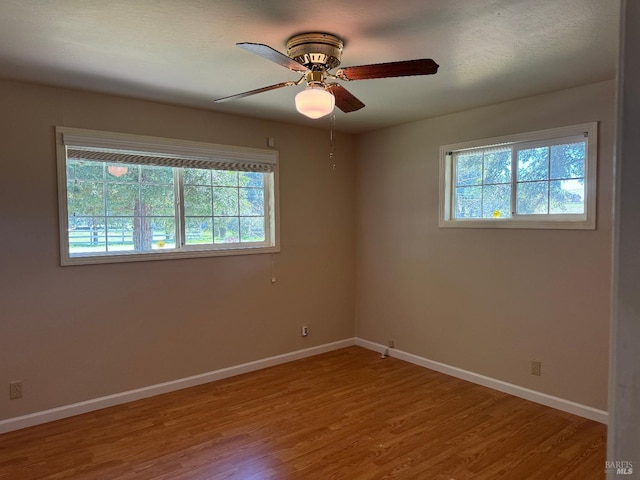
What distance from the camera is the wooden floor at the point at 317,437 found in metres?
2.49

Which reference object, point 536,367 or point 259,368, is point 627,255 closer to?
point 536,367

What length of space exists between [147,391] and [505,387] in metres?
3.06

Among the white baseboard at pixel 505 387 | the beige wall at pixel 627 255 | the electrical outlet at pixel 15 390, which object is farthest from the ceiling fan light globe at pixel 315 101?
the electrical outlet at pixel 15 390

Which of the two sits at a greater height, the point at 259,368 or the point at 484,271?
the point at 484,271

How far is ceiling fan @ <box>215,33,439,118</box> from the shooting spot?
2008 mm

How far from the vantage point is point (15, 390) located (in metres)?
2.99

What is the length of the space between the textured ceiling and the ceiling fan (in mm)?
76

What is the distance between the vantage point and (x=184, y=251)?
12.2ft

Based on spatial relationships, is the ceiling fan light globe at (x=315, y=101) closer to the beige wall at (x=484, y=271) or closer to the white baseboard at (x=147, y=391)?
the beige wall at (x=484, y=271)

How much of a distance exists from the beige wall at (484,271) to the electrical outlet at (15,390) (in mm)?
3291

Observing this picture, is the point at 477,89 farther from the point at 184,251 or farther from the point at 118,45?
the point at 184,251

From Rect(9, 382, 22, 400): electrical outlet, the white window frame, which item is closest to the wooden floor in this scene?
Rect(9, 382, 22, 400): electrical outlet

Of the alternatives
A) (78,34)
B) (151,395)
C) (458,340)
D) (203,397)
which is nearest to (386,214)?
(458,340)

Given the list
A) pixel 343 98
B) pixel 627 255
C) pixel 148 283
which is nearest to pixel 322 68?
pixel 343 98
